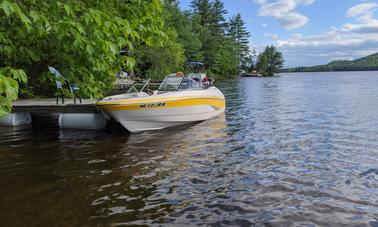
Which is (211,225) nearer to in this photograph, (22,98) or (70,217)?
(70,217)

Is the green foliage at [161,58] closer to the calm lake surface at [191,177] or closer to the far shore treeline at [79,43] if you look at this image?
the far shore treeline at [79,43]

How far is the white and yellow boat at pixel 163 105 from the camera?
12.3 meters

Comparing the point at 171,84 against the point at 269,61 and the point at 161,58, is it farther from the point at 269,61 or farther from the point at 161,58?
the point at 269,61

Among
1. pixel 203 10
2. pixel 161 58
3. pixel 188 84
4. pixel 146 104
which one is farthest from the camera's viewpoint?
pixel 203 10

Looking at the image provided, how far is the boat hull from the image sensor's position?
40.2 ft

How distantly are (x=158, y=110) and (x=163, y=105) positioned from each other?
0.80ft

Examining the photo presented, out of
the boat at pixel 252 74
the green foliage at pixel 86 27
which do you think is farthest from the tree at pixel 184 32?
the green foliage at pixel 86 27

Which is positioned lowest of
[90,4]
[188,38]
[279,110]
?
[279,110]

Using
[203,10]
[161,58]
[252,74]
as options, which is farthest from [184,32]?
[252,74]

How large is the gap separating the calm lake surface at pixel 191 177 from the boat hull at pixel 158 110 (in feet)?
2.15

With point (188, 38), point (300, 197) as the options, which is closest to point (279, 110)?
point (300, 197)

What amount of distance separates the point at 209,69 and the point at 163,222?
73.4 meters

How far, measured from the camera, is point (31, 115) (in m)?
15.7

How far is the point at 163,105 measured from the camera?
12898mm
